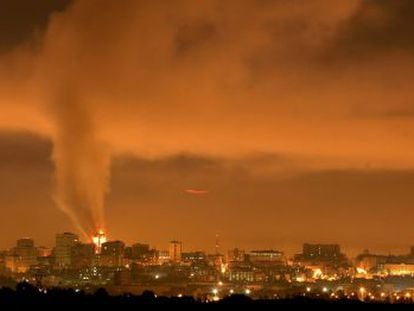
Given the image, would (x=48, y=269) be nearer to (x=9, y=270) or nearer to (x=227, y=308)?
(x=9, y=270)

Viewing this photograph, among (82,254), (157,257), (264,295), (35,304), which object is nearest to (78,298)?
(35,304)

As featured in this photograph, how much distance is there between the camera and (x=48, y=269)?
337 feet

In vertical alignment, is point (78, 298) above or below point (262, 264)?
below

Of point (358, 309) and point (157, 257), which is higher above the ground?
point (157, 257)

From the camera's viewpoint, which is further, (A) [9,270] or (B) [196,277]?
(A) [9,270]

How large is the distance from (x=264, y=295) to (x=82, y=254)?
33.1 m

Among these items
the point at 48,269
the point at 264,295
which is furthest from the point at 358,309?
the point at 48,269

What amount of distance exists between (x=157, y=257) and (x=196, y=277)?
18941mm

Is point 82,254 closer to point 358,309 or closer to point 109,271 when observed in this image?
point 109,271

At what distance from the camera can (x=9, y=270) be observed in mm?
108500

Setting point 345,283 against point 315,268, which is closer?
point 345,283

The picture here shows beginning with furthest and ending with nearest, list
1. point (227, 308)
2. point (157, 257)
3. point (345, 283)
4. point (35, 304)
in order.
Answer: point (157, 257)
point (345, 283)
point (227, 308)
point (35, 304)

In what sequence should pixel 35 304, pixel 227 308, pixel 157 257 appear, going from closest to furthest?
1. pixel 35 304
2. pixel 227 308
3. pixel 157 257

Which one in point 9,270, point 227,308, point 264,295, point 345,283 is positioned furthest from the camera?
point 9,270
